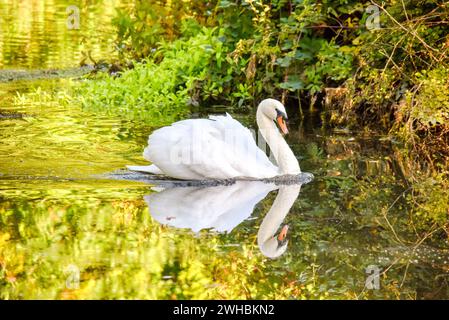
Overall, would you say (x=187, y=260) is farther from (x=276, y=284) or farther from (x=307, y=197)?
(x=307, y=197)

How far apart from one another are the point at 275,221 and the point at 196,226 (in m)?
0.66

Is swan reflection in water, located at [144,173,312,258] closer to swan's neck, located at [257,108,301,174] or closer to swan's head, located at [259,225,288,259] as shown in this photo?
swan's head, located at [259,225,288,259]

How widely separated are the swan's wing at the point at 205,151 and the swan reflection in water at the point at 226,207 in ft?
0.45

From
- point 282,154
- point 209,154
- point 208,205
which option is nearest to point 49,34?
point 282,154

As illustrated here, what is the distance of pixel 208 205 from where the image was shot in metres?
9.33

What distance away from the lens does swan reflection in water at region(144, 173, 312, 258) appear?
8.51m

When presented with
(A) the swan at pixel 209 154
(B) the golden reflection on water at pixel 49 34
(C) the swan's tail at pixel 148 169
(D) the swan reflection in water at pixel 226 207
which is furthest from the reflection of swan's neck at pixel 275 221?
(B) the golden reflection on water at pixel 49 34

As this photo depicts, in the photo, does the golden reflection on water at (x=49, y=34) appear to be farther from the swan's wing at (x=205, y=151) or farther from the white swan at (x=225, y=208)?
the white swan at (x=225, y=208)

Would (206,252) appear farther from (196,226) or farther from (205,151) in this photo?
(205,151)

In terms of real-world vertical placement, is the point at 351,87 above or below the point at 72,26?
above

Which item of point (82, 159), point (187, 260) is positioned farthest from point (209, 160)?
point (187, 260)

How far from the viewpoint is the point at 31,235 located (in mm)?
8281

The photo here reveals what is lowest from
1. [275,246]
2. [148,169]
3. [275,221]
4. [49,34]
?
[49,34]

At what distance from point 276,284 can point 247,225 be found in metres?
1.56
